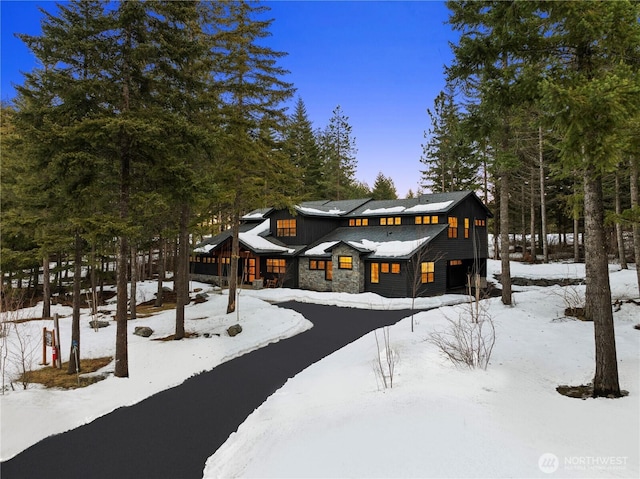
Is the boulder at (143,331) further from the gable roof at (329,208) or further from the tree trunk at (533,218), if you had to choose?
the tree trunk at (533,218)

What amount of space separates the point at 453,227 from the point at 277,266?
47.1ft

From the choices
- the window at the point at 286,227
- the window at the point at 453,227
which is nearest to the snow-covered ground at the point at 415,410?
the window at the point at 453,227

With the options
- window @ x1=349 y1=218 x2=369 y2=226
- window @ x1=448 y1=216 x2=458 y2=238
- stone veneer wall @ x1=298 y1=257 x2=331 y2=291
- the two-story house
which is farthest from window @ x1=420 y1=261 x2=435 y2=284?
window @ x1=349 y1=218 x2=369 y2=226

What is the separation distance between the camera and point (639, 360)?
25.3 feet

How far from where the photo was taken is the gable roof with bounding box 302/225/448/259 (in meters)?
22.3

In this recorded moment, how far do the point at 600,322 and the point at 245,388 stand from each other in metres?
8.25

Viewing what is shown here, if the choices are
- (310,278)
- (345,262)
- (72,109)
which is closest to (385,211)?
(345,262)

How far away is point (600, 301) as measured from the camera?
645cm

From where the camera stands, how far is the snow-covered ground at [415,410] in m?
4.42

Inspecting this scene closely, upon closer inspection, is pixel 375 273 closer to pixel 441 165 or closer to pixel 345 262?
pixel 345 262

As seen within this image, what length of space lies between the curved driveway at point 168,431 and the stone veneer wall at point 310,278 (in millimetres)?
13647

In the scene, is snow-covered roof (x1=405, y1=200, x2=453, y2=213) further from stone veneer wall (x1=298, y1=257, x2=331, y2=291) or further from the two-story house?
stone veneer wall (x1=298, y1=257, x2=331, y2=291)

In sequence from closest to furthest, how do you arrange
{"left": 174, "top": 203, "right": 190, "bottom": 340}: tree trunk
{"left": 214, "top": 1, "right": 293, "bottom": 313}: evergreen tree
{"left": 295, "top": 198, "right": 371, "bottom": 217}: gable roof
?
{"left": 174, "top": 203, "right": 190, "bottom": 340}: tree trunk → {"left": 214, "top": 1, "right": 293, "bottom": 313}: evergreen tree → {"left": 295, "top": 198, "right": 371, "bottom": 217}: gable roof

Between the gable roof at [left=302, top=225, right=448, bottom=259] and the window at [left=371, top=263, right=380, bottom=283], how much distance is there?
72 cm
